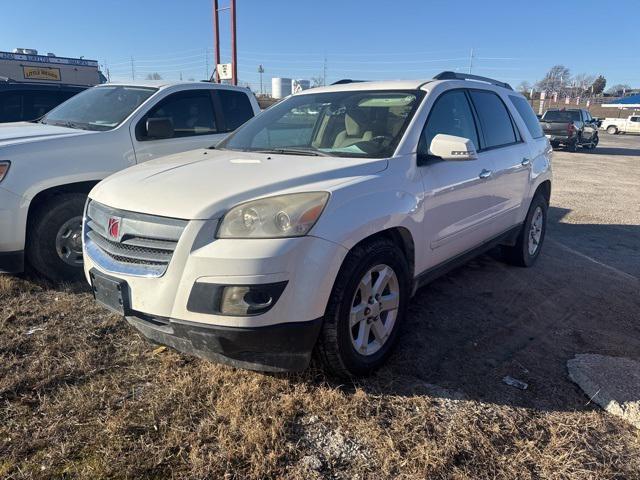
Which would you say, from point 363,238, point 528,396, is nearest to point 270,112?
point 363,238

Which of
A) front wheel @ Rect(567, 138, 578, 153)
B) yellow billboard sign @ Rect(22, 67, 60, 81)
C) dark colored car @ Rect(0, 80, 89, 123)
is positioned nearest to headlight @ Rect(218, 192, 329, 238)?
dark colored car @ Rect(0, 80, 89, 123)

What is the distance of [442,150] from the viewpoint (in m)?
3.22

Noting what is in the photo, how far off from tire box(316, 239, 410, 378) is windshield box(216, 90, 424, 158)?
0.72 m

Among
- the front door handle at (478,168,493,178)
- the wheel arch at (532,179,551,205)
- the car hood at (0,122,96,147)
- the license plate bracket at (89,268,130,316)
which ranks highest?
the car hood at (0,122,96,147)

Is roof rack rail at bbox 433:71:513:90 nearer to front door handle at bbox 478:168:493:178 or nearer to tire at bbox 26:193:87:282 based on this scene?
front door handle at bbox 478:168:493:178

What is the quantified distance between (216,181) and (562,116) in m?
23.3

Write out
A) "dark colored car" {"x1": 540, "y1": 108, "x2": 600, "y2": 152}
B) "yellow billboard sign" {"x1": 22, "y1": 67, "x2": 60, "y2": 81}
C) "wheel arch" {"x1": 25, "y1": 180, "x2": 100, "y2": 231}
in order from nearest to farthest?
"wheel arch" {"x1": 25, "y1": 180, "x2": 100, "y2": 231} < "dark colored car" {"x1": 540, "y1": 108, "x2": 600, "y2": 152} < "yellow billboard sign" {"x1": 22, "y1": 67, "x2": 60, "y2": 81}

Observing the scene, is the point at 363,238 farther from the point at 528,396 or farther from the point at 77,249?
the point at 77,249

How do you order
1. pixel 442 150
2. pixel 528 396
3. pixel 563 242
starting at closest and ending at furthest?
pixel 528 396, pixel 442 150, pixel 563 242

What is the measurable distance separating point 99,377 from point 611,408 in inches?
115

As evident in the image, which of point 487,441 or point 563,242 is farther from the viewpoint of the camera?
point 563,242

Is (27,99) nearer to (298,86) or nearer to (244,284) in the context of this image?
(298,86)

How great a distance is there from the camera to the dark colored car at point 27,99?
7.34 m

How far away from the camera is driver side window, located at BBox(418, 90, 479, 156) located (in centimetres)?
344
